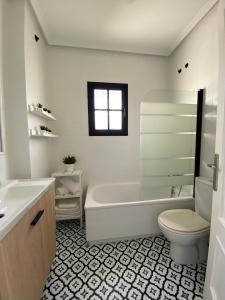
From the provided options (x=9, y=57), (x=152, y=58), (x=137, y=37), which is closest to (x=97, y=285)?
(x=9, y=57)

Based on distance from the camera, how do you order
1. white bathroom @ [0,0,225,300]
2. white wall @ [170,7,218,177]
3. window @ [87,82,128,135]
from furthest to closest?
1. window @ [87,82,128,135]
2. white wall @ [170,7,218,177]
3. white bathroom @ [0,0,225,300]

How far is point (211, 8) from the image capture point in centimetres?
164

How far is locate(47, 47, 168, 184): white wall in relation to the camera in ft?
7.69

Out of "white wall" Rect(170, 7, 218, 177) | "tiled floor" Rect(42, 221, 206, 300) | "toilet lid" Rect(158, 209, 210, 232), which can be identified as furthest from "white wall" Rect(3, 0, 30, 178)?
"white wall" Rect(170, 7, 218, 177)

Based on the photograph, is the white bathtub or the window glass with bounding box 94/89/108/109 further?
the window glass with bounding box 94/89/108/109

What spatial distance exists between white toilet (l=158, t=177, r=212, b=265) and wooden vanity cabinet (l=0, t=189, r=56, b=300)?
1.05 meters

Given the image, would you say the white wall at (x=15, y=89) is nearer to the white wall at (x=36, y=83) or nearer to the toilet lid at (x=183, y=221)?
the white wall at (x=36, y=83)

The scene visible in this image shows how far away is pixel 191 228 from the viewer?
141 centimetres

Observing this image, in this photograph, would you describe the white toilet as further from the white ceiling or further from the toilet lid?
the white ceiling

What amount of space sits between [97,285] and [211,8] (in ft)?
9.43

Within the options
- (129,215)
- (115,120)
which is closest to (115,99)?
(115,120)

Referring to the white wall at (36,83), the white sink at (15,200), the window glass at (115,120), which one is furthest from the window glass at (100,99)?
the white sink at (15,200)

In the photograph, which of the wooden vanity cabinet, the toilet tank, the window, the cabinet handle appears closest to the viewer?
the wooden vanity cabinet

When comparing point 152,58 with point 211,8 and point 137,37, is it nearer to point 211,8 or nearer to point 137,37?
point 137,37
